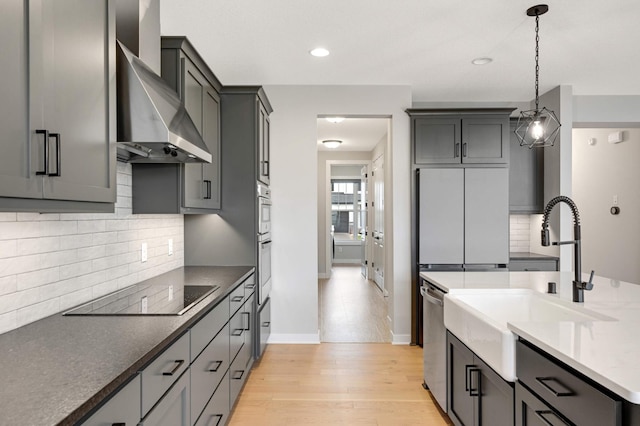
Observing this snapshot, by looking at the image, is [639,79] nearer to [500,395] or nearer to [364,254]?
[500,395]

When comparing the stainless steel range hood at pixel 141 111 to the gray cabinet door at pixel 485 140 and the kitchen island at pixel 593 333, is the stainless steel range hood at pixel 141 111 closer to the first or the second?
the kitchen island at pixel 593 333

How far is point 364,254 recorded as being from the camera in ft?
30.1

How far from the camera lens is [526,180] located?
4664 millimetres

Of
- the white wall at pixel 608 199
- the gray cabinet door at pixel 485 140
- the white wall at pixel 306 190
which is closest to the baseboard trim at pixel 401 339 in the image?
the white wall at pixel 306 190

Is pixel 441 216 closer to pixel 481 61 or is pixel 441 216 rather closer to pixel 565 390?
pixel 481 61

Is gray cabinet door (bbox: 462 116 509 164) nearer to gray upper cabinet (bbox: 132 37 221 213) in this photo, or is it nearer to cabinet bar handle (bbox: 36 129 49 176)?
gray upper cabinet (bbox: 132 37 221 213)

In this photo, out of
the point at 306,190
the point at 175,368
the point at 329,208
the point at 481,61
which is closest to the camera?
the point at 175,368

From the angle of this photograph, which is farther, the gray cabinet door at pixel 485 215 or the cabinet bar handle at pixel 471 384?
the gray cabinet door at pixel 485 215

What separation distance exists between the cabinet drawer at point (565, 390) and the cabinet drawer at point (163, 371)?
1.30 meters

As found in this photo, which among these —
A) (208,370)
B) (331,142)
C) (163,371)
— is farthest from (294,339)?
(331,142)

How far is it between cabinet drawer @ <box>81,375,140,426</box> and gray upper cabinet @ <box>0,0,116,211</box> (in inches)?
22.1

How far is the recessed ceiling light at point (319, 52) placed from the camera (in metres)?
3.38

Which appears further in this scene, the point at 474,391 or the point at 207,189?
the point at 207,189

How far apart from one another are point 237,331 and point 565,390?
6.54 feet
